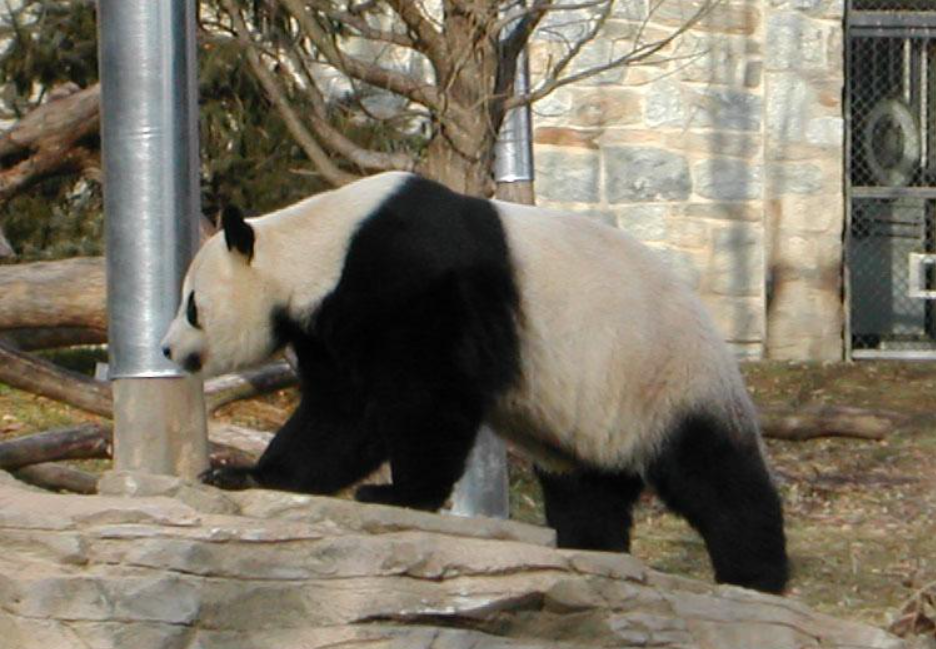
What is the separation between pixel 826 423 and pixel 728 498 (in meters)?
4.17

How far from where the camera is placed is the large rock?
4383 mm

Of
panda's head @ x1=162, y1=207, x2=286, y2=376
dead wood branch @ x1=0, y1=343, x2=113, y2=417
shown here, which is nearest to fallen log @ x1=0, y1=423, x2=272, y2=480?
dead wood branch @ x1=0, y1=343, x2=113, y2=417

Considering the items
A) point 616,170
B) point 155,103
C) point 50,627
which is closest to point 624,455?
point 155,103

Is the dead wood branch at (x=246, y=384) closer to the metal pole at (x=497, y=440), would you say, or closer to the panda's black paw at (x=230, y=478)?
the metal pole at (x=497, y=440)

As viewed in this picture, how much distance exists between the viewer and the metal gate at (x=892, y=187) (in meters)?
12.8

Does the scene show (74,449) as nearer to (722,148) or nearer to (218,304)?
(218,304)

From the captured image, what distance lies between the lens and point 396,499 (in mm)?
5660

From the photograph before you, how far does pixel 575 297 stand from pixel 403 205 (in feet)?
2.00

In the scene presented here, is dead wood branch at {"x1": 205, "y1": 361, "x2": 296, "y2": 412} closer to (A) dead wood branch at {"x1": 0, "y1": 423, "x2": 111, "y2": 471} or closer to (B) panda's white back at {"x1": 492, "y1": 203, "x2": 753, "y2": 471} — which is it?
(A) dead wood branch at {"x1": 0, "y1": 423, "x2": 111, "y2": 471}

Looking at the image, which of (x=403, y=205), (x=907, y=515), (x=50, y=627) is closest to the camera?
(x=50, y=627)

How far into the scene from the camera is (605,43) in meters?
12.2

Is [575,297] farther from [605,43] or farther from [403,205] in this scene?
[605,43]

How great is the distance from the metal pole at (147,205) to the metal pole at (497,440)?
67.2 inches

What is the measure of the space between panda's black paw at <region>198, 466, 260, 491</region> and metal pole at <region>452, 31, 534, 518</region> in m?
1.55
